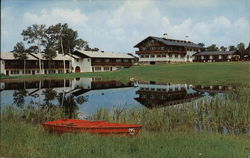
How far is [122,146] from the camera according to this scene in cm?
717

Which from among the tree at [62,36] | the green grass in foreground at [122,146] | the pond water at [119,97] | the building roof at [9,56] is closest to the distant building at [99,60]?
the tree at [62,36]

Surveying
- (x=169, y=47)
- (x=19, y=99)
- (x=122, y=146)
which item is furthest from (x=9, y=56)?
(x=122, y=146)

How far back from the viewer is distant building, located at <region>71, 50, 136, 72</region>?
36.6 meters

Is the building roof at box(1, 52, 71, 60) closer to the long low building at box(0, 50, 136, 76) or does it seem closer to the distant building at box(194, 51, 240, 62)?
the long low building at box(0, 50, 136, 76)

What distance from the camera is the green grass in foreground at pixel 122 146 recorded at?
6520 millimetres

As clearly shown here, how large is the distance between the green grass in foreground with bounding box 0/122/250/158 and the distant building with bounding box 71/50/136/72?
24613 mm

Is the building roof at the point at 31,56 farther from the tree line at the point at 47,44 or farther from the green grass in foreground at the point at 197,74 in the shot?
the green grass in foreground at the point at 197,74

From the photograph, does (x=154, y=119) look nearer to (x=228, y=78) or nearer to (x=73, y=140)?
(x=73, y=140)

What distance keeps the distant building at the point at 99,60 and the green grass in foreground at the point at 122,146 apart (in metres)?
24.6

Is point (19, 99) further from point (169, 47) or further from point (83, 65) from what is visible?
point (83, 65)

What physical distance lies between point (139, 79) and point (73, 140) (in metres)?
23.7

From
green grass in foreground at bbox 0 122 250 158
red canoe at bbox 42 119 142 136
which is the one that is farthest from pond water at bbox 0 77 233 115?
green grass in foreground at bbox 0 122 250 158

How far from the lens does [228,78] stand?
75.3 feet

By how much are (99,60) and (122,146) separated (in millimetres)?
36900
